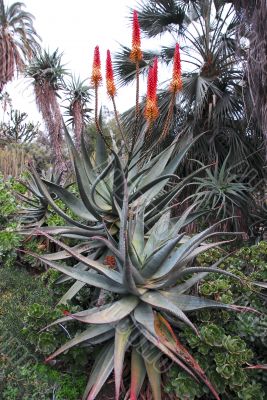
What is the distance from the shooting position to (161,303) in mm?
2412

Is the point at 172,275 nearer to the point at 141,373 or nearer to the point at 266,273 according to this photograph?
the point at 141,373

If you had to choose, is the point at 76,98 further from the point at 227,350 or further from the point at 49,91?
the point at 227,350

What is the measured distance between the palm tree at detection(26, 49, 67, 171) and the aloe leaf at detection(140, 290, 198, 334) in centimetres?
1104

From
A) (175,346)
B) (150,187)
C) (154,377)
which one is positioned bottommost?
(154,377)

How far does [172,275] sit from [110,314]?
18.8 inches

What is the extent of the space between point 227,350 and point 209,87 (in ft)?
17.6

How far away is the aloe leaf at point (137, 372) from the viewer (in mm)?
2297

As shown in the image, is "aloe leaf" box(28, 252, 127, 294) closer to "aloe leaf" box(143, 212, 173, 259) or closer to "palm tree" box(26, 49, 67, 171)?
"aloe leaf" box(143, 212, 173, 259)

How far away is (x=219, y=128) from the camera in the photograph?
697cm

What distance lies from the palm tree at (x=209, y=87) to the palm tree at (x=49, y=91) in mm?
6115

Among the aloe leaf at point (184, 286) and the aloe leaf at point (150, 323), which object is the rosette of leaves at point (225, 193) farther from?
the aloe leaf at point (150, 323)

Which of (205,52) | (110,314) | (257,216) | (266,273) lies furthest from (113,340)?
(205,52)

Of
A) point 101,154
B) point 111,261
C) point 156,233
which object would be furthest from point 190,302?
point 101,154

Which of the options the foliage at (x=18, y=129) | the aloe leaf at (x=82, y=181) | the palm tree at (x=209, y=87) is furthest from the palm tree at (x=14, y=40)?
the aloe leaf at (x=82, y=181)
